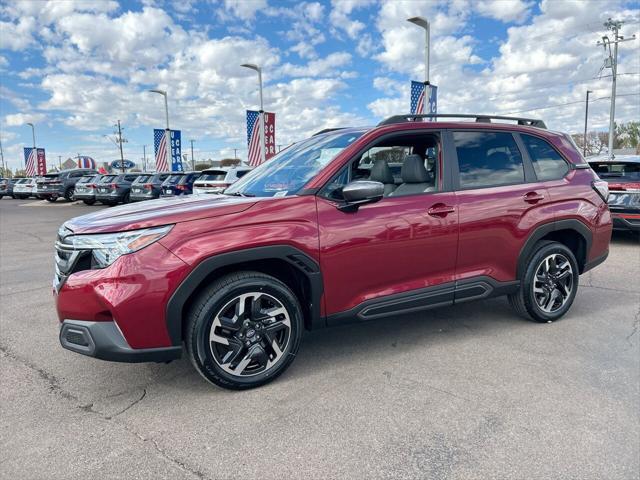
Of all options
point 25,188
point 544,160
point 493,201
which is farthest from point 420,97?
point 25,188

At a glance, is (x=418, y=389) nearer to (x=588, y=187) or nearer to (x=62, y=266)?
(x=62, y=266)

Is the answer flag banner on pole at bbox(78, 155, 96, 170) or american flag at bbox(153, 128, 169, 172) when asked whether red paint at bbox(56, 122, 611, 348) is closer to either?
american flag at bbox(153, 128, 169, 172)

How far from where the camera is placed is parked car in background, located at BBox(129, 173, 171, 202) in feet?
65.0

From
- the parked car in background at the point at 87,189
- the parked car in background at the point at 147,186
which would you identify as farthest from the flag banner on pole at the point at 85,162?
the parked car in background at the point at 147,186

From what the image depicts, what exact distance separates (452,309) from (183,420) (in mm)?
3111

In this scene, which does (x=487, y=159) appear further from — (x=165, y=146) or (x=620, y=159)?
(x=165, y=146)

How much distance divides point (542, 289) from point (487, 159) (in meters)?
1.32

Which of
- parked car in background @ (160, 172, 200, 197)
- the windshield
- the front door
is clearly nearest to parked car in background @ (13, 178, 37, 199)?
parked car in background @ (160, 172, 200, 197)

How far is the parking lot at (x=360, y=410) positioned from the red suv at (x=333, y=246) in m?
0.37

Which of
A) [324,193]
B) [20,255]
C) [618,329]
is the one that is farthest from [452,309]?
[20,255]

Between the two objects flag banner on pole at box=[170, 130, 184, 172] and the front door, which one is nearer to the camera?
the front door

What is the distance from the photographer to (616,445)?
257 centimetres

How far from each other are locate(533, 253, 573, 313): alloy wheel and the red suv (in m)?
0.02

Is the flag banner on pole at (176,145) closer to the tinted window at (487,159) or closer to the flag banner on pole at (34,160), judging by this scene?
the flag banner on pole at (34,160)
